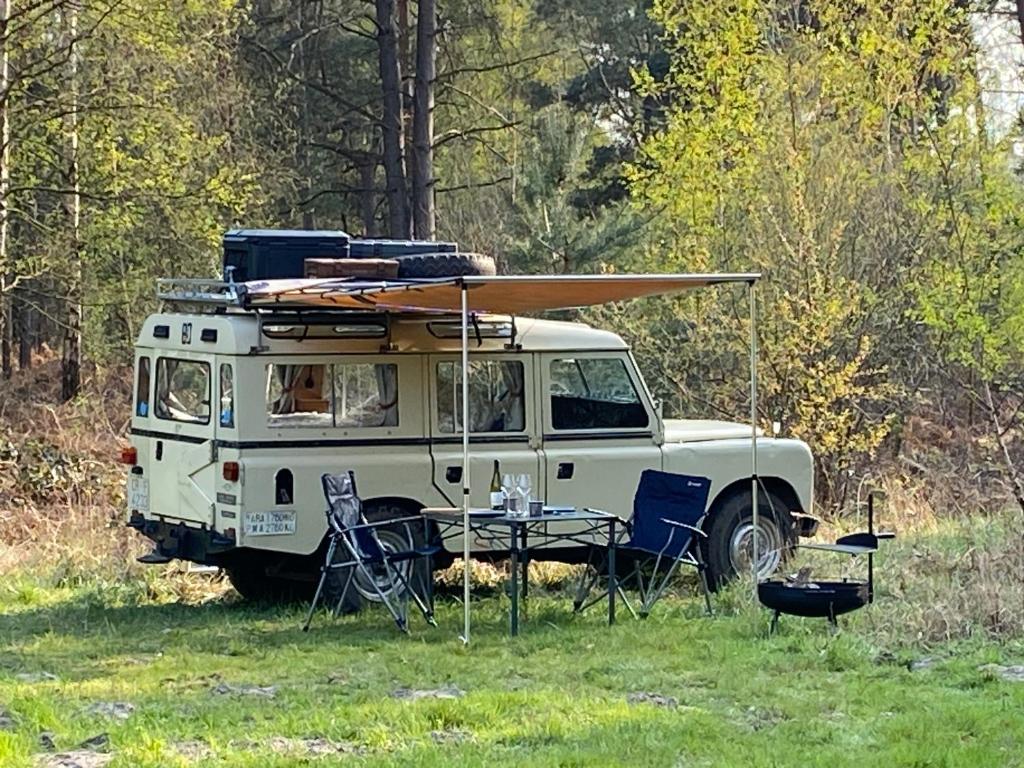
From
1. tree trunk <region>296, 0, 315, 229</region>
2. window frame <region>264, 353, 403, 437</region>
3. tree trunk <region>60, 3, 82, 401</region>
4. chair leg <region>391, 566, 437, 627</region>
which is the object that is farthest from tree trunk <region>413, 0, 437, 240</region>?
chair leg <region>391, 566, 437, 627</region>

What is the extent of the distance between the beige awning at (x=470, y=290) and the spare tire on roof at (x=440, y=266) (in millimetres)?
191

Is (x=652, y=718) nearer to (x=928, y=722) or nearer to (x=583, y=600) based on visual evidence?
(x=928, y=722)

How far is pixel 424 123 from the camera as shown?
23.2 meters

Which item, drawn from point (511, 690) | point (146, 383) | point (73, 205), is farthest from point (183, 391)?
point (73, 205)

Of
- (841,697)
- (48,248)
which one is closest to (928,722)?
(841,697)

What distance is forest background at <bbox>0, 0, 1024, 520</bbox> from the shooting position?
15867 millimetres

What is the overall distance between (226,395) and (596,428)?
260cm

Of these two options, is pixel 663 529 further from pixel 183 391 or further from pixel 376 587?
pixel 183 391

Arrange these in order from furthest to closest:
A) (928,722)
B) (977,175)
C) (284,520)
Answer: (977,175) → (284,520) → (928,722)

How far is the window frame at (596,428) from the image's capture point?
1070cm

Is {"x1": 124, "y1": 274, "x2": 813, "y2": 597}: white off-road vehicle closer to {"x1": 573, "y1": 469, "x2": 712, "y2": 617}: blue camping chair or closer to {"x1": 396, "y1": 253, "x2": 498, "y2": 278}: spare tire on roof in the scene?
{"x1": 573, "y1": 469, "x2": 712, "y2": 617}: blue camping chair

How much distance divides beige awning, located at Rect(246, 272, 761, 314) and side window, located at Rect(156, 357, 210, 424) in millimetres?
704

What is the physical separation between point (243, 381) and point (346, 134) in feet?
61.4

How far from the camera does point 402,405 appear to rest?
33.8 ft
